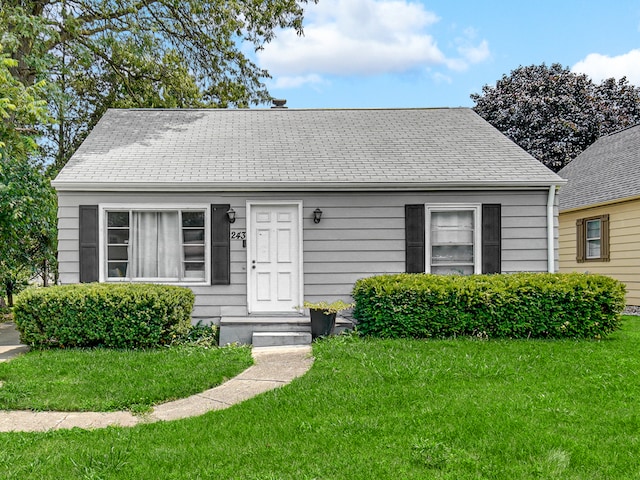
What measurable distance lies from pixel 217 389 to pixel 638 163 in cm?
1274

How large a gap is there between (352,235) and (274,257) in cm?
136

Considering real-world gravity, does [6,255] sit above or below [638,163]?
below

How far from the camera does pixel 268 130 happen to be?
10.5m

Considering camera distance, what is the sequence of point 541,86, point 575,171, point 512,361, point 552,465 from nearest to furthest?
point 552,465, point 512,361, point 575,171, point 541,86

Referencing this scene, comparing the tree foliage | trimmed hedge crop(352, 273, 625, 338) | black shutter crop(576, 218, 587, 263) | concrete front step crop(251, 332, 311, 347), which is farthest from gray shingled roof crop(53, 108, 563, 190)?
the tree foliage

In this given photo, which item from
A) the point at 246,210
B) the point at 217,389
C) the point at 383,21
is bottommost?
the point at 217,389

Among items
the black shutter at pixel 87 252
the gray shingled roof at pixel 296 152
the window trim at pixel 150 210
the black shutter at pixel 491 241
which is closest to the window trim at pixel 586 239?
the gray shingled roof at pixel 296 152

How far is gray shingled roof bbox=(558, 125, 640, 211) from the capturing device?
12570 mm

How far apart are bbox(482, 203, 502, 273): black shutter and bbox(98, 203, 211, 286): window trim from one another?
458 centimetres

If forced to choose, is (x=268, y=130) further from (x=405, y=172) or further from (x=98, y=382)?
(x=98, y=382)

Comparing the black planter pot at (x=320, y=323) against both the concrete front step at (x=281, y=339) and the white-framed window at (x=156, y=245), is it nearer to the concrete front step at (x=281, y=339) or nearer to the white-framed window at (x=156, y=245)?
the concrete front step at (x=281, y=339)

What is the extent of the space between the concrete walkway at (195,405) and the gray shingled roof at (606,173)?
969 centimetres

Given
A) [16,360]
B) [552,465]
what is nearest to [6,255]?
[16,360]

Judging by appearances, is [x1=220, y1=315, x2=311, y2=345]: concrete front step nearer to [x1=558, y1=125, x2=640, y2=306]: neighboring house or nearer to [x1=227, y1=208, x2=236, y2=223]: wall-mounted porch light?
[x1=227, y1=208, x2=236, y2=223]: wall-mounted porch light
